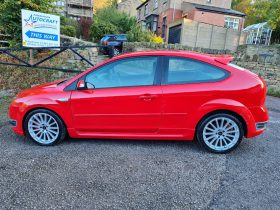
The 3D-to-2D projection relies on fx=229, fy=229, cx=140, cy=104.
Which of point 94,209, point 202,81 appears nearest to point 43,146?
point 94,209

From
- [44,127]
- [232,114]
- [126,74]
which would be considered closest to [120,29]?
[126,74]

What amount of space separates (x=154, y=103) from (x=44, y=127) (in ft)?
6.31

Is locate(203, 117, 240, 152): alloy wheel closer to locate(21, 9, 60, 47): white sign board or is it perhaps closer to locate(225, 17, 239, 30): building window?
locate(21, 9, 60, 47): white sign board

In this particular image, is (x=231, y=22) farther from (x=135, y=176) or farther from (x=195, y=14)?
(x=135, y=176)

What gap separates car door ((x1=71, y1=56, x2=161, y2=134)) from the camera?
3.64 m

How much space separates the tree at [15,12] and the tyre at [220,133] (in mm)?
7837

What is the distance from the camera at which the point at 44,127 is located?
389 cm

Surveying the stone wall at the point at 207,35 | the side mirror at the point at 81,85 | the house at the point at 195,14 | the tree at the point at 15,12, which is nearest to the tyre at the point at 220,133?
the side mirror at the point at 81,85

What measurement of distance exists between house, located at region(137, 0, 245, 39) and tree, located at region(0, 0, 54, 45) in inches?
711

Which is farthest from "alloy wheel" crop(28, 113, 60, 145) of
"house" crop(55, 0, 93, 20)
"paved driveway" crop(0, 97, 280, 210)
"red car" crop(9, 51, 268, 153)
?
"house" crop(55, 0, 93, 20)

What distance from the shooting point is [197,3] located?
2728 cm

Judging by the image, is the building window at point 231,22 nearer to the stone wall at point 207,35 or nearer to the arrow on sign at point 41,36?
the stone wall at point 207,35

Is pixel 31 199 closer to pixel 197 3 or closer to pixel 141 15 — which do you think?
pixel 197 3

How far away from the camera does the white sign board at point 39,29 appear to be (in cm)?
677
